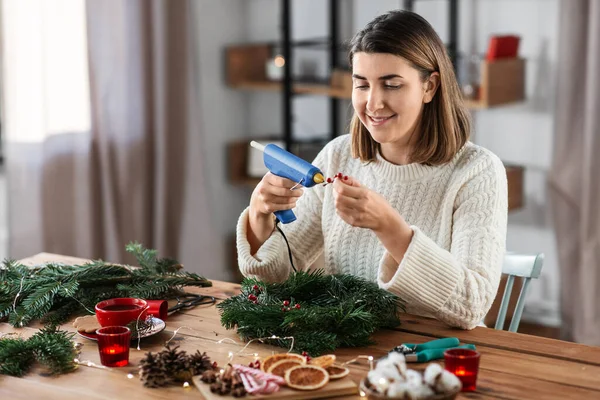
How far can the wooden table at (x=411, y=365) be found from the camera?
56.1 inches

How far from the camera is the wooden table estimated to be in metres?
1.42

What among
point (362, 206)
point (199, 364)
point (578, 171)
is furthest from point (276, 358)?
point (578, 171)

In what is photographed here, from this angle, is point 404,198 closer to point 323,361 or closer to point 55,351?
point 323,361

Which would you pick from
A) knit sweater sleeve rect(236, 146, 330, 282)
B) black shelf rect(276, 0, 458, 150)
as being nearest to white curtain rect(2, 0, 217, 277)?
black shelf rect(276, 0, 458, 150)

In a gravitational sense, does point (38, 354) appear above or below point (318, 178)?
below

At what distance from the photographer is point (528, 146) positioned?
361 centimetres

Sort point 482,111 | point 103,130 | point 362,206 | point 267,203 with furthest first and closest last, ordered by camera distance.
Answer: point 482,111 < point 103,130 < point 267,203 < point 362,206

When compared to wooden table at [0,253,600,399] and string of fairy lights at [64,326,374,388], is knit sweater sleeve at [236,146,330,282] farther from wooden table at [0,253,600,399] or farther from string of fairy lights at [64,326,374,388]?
string of fairy lights at [64,326,374,388]

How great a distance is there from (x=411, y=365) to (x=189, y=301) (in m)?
0.59

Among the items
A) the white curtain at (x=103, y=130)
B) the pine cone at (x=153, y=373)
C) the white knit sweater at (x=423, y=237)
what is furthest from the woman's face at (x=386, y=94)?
the white curtain at (x=103, y=130)

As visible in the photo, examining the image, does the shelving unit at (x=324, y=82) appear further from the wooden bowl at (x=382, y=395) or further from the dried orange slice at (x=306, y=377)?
the wooden bowl at (x=382, y=395)

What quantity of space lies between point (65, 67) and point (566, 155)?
6.35 ft

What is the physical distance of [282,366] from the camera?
1477 mm

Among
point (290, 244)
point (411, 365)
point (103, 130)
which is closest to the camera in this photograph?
point (411, 365)
